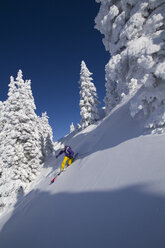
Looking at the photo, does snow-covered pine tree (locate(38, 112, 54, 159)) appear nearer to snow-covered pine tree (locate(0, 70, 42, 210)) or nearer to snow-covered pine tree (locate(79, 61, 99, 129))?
snow-covered pine tree (locate(79, 61, 99, 129))

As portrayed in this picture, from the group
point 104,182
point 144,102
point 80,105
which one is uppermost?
point 80,105

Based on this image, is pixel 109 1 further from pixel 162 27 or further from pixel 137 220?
pixel 137 220

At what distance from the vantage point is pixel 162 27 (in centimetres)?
578

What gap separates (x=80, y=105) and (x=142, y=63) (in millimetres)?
22502

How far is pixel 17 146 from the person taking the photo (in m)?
17.0

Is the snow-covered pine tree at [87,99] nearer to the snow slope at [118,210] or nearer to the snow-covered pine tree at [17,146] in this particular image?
the snow-covered pine tree at [17,146]

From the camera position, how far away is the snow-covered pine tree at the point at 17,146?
50.2 feet

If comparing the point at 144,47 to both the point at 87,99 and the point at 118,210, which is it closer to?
the point at 118,210

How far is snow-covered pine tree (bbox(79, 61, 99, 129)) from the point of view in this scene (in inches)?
1064

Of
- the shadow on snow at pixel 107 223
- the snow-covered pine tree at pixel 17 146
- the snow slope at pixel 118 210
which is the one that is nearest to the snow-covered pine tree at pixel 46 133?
the snow-covered pine tree at pixel 17 146

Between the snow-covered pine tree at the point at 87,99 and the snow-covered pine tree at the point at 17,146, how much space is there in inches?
458

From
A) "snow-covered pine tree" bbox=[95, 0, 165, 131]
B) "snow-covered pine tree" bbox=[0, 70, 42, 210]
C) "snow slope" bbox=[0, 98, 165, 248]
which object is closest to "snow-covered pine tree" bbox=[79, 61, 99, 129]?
"snow-covered pine tree" bbox=[0, 70, 42, 210]

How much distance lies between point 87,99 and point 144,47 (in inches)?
854

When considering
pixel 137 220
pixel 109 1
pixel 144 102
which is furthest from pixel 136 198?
pixel 109 1
